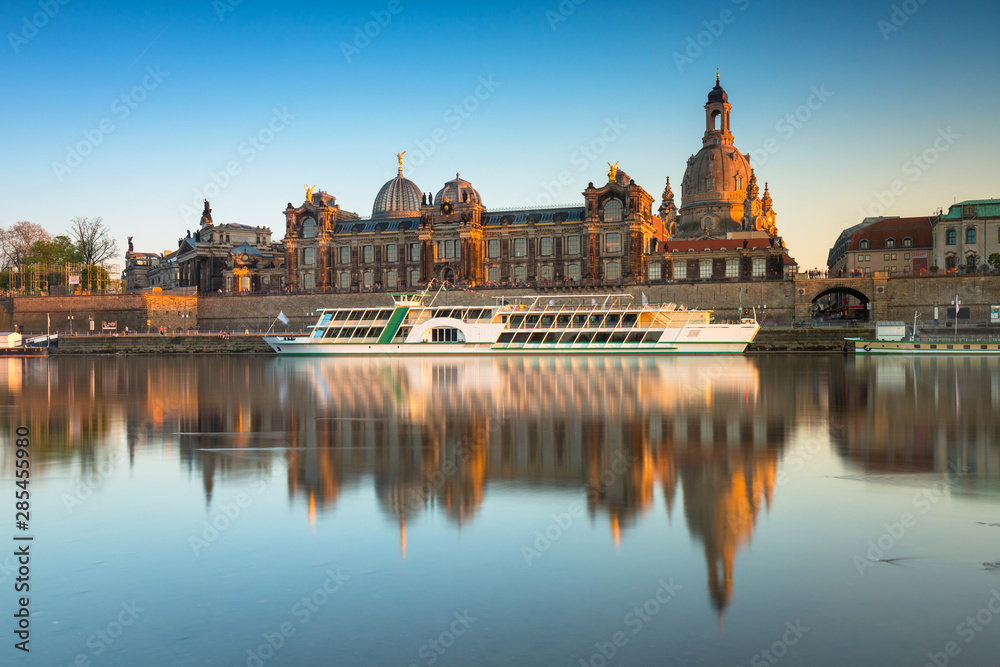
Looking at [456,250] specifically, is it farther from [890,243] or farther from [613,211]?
[890,243]

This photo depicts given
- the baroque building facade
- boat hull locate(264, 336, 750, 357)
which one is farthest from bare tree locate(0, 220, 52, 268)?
boat hull locate(264, 336, 750, 357)

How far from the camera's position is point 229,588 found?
7414 millimetres

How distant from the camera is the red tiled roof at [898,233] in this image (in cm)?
9144

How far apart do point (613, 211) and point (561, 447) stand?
76247 mm

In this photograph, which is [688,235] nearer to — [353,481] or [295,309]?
[295,309]

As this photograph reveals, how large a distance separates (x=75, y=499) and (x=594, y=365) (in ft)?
110

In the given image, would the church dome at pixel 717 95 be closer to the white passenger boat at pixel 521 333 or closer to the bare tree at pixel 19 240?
the white passenger boat at pixel 521 333

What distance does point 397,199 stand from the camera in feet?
354

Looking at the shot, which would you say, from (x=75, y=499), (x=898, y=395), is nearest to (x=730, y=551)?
(x=75, y=499)

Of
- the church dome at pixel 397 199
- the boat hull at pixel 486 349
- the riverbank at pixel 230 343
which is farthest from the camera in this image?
the church dome at pixel 397 199

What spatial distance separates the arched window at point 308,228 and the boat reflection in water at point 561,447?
75094 mm

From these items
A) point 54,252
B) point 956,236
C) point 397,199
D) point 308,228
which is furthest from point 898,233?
point 54,252

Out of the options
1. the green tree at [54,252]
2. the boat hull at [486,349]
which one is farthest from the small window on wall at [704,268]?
the green tree at [54,252]

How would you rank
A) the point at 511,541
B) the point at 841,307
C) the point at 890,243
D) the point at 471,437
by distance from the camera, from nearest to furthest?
the point at 511,541, the point at 471,437, the point at 890,243, the point at 841,307
